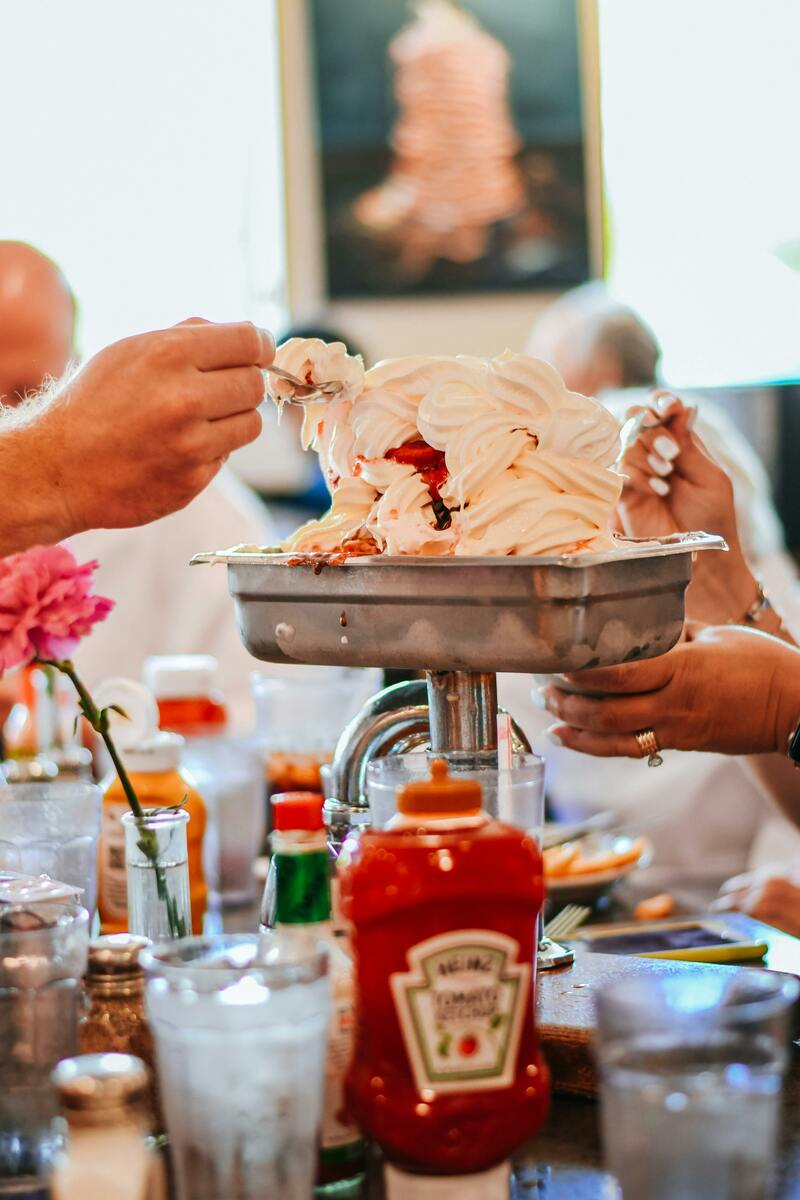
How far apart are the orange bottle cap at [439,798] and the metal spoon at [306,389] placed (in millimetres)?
383

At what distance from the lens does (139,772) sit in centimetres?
145

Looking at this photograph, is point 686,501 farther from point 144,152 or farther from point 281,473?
point 144,152

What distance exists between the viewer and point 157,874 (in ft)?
3.74

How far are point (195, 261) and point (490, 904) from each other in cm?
421

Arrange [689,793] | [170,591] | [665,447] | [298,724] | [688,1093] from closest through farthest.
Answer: [688,1093]
[665,447]
[298,724]
[689,793]
[170,591]

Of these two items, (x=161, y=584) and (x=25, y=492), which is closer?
(x=25, y=492)

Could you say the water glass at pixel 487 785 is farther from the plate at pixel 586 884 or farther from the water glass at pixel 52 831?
the plate at pixel 586 884

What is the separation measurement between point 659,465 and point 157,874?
0.83m

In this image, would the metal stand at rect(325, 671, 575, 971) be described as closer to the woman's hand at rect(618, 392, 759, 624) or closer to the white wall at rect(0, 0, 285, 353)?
the woman's hand at rect(618, 392, 759, 624)

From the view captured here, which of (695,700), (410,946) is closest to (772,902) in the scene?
(695,700)

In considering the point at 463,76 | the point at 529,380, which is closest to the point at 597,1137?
the point at 529,380

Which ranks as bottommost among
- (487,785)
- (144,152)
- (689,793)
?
(689,793)

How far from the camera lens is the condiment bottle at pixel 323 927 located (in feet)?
2.82

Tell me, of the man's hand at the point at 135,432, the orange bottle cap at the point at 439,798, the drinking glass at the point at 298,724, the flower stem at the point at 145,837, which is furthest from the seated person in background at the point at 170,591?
the orange bottle cap at the point at 439,798
